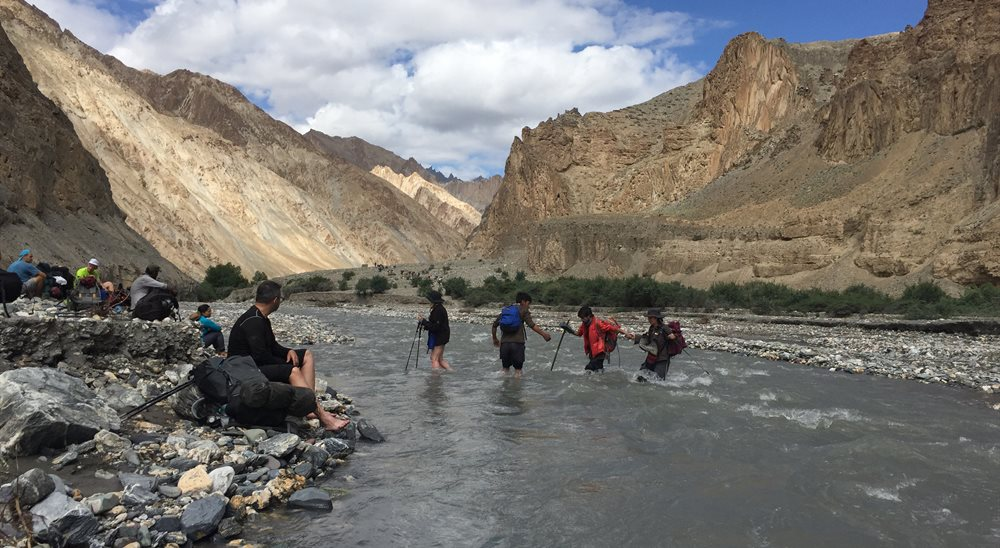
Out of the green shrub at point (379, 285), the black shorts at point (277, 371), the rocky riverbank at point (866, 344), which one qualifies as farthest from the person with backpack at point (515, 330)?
the green shrub at point (379, 285)

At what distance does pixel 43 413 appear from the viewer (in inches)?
215

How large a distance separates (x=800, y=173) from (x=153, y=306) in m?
56.1

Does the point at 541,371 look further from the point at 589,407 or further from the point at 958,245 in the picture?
the point at 958,245

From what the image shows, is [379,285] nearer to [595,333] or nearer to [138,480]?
[595,333]

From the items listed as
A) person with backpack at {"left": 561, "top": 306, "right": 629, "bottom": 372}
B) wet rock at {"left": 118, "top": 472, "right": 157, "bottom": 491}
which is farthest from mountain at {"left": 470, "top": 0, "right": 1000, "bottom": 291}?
wet rock at {"left": 118, "top": 472, "right": 157, "bottom": 491}

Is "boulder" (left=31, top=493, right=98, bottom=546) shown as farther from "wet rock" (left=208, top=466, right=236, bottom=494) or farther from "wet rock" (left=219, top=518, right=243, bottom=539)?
"wet rock" (left=208, top=466, right=236, bottom=494)

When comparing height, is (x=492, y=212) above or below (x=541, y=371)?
above

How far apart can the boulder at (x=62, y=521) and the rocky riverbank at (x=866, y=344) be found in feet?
42.8

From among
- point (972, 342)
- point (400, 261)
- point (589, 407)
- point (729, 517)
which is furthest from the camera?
point (400, 261)

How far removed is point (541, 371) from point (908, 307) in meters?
24.1

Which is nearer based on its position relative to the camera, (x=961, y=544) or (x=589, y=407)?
(x=961, y=544)

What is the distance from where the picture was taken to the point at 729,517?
5.66 m

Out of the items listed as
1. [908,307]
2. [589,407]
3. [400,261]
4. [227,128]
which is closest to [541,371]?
[589,407]

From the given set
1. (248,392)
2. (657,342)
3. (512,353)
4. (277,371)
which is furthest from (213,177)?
(248,392)
